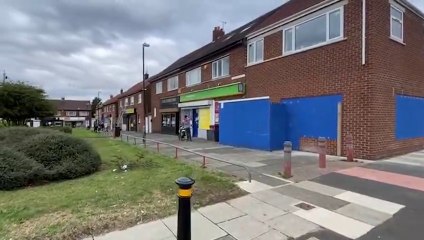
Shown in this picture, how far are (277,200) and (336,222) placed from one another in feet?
4.57

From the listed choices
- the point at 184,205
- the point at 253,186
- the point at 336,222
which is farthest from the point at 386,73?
the point at 184,205

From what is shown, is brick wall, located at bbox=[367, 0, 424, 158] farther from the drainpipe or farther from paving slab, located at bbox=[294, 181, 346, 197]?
paving slab, located at bbox=[294, 181, 346, 197]

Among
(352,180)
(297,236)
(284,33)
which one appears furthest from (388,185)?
(284,33)

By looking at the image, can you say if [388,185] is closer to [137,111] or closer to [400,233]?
[400,233]

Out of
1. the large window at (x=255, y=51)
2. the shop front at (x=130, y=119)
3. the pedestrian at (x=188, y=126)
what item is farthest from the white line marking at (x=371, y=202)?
the shop front at (x=130, y=119)

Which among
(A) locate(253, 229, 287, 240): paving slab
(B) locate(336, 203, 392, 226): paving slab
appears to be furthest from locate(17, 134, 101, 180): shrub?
(B) locate(336, 203, 392, 226): paving slab

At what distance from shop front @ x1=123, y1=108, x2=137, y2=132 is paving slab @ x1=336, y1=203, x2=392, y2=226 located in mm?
40903

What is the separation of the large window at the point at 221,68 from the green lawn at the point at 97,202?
1281cm

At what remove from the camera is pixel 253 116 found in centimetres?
1512

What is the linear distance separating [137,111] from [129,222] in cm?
3923

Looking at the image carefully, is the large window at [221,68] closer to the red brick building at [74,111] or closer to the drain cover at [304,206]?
the drain cover at [304,206]

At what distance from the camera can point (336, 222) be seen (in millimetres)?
5148

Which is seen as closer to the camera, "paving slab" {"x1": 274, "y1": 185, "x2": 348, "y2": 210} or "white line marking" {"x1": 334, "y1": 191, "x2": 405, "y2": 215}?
"white line marking" {"x1": 334, "y1": 191, "x2": 405, "y2": 215}

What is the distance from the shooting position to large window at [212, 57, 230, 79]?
2067 centimetres
